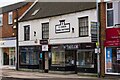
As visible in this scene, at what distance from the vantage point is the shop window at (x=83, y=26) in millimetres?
32309

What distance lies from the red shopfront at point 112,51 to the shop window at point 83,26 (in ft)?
10.3

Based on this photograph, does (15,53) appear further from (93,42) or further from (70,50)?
(93,42)

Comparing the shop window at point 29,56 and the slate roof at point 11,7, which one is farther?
the slate roof at point 11,7

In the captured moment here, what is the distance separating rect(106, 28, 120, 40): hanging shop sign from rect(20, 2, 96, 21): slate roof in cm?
301

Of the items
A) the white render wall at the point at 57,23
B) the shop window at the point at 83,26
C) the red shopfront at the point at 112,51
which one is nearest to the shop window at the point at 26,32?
the white render wall at the point at 57,23

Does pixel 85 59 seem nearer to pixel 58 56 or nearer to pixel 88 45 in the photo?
pixel 88 45

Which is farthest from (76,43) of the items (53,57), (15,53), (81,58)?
(15,53)

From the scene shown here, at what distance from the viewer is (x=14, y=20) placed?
42.8m

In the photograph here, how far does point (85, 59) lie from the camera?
32375mm

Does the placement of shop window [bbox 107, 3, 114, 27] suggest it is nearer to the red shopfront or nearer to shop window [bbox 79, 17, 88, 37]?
the red shopfront

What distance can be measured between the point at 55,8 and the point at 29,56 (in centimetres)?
667

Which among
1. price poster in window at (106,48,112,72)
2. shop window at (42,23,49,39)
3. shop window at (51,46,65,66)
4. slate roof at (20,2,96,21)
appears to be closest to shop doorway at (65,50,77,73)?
shop window at (51,46,65,66)

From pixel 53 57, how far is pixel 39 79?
7522 millimetres

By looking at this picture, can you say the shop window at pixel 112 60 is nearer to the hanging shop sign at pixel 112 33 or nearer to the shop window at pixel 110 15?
the hanging shop sign at pixel 112 33
